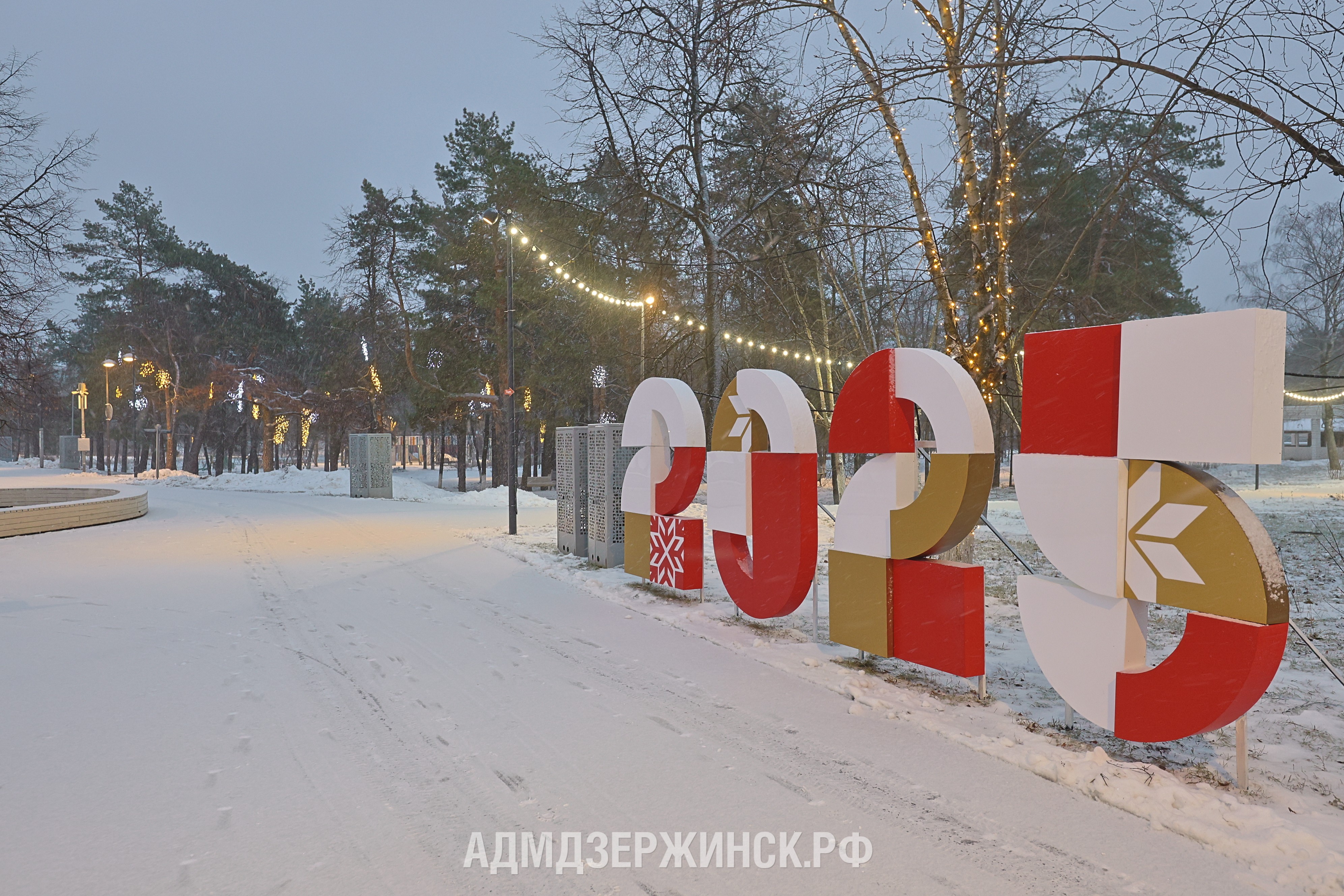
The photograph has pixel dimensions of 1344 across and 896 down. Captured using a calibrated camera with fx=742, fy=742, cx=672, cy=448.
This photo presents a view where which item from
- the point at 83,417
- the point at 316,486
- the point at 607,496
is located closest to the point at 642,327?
the point at 607,496

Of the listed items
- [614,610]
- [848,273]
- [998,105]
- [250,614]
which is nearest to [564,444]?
[614,610]

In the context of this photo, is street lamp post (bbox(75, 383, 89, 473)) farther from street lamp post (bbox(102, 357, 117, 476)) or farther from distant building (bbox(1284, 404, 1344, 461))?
distant building (bbox(1284, 404, 1344, 461))

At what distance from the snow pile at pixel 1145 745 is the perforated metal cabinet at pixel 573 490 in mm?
2561

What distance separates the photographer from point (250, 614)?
8617mm

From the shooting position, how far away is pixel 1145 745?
189 inches

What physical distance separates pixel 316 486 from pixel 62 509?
597 inches

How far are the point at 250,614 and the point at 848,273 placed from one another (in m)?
20.2

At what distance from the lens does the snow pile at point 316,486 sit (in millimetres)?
25297

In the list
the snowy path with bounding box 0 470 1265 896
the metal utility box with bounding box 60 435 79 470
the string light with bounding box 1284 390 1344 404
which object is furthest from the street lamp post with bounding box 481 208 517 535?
the metal utility box with bounding box 60 435 79 470

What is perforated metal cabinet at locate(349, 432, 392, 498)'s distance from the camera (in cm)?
2778

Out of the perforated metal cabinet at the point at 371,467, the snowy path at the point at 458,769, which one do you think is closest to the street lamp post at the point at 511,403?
the snowy path at the point at 458,769

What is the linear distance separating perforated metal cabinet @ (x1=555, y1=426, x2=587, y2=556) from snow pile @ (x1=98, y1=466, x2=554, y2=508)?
32.6 ft

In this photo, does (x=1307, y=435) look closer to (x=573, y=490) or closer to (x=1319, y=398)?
(x=1319, y=398)

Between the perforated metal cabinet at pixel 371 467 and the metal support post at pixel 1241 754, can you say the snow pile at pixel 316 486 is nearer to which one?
the perforated metal cabinet at pixel 371 467
